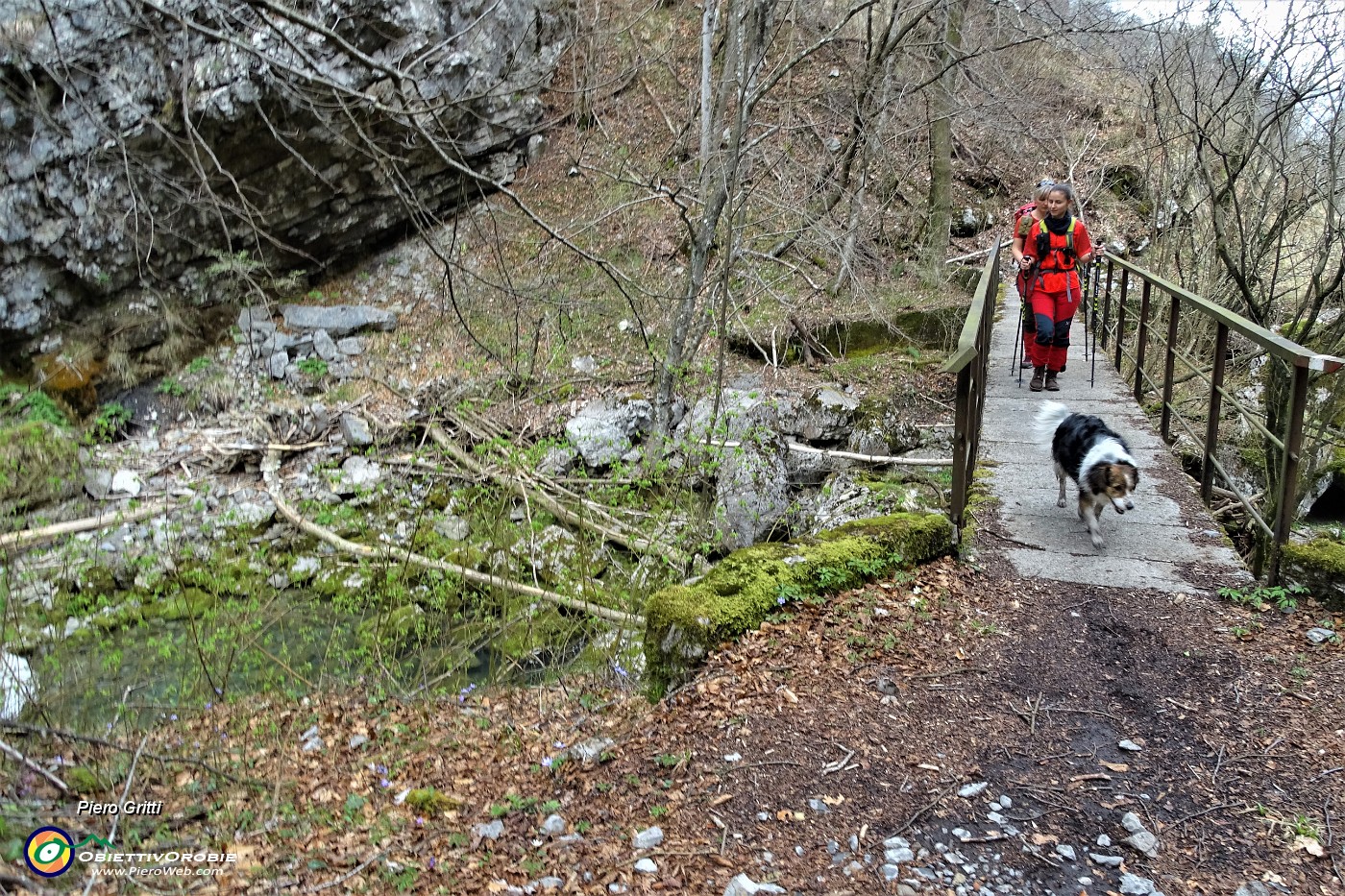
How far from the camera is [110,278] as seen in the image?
41.1 ft

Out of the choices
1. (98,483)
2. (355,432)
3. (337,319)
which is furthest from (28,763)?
(337,319)

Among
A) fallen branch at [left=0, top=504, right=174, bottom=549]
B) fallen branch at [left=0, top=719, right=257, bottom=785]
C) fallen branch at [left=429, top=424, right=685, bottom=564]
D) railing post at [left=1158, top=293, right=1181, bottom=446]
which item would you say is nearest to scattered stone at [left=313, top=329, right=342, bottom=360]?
fallen branch at [left=0, top=504, right=174, bottom=549]

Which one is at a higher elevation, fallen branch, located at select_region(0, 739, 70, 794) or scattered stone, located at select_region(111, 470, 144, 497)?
fallen branch, located at select_region(0, 739, 70, 794)

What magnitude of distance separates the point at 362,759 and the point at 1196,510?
5.10 meters

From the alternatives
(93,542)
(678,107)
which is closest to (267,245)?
(93,542)

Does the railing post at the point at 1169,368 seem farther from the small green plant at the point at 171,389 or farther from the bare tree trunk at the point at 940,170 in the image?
the small green plant at the point at 171,389

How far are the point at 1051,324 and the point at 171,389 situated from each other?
1181 cm

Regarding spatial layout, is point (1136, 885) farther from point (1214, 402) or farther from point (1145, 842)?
point (1214, 402)

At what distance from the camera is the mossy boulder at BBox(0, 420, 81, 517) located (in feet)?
31.8

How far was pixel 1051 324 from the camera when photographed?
277 inches

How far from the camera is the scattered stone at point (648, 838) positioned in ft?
9.62

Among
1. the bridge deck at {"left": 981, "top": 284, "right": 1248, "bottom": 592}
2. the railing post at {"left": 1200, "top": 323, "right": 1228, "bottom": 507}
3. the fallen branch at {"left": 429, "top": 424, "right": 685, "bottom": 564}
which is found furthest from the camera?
the fallen branch at {"left": 429, "top": 424, "right": 685, "bottom": 564}

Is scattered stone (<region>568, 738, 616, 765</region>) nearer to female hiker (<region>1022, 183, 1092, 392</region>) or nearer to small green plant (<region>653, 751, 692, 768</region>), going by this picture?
small green plant (<region>653, 751, 692, 768</region>)

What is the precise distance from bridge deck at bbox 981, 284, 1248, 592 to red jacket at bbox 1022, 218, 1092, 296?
980mm
